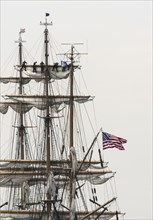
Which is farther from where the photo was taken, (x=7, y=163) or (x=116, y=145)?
(x=7, y=163)

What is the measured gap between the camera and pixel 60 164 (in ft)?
493

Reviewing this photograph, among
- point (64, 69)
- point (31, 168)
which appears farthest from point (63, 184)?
point (64, 69)

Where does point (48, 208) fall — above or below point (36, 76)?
below

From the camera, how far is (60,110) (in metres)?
155

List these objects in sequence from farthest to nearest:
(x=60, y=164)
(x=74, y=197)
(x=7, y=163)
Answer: (x=7, y=163) → (x=60, y=164) → (x=74, y=197)

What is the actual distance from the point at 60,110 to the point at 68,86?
3.10 m

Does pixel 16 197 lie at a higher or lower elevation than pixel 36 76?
lower

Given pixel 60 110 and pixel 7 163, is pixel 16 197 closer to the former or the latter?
pixel 7 163

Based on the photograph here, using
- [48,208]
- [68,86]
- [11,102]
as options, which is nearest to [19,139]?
[11,102]

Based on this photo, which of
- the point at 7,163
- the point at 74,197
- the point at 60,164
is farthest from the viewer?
the point at 7,163

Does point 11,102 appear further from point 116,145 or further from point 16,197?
point 116,145

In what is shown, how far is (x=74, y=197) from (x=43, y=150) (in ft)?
46.0

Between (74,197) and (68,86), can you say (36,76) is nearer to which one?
(68,86)

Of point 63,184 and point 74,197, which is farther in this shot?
point 63,184
